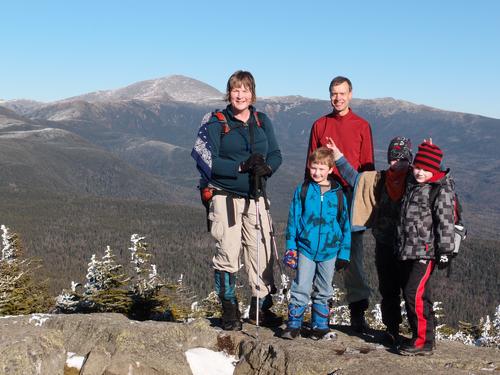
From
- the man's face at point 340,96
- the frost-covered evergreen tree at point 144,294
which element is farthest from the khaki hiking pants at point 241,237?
the frost-covered evergreen tree at point 144,294

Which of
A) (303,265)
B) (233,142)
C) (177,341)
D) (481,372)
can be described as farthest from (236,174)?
(481,372)

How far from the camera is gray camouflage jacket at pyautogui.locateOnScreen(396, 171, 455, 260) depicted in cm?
734

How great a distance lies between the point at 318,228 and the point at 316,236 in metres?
0.12

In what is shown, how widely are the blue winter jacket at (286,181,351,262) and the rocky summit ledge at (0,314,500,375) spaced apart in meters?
1.36

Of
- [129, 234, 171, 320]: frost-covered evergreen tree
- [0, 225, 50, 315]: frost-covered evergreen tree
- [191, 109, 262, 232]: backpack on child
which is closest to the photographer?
[191, 109, 262, 232]: backpack on child

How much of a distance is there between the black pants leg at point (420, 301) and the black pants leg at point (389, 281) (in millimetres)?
584

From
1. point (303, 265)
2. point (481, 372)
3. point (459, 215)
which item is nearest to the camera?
point (481, 372)

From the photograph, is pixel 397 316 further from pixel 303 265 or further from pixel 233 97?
pixel 233 97

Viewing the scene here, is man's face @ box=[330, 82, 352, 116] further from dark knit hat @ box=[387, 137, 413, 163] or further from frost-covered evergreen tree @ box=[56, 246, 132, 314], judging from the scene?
frost-covered evergreen tree @ box=[56, 246, 132, 314]

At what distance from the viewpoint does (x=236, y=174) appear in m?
8.40

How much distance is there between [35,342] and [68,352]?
2.19 feet

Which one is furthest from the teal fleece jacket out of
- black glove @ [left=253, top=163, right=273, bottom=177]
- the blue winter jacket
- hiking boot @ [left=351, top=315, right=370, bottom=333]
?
hiking boot @ [left=351, top=315, right=370, bottom=333]

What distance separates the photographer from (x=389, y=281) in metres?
8.43

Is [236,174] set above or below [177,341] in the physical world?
above
